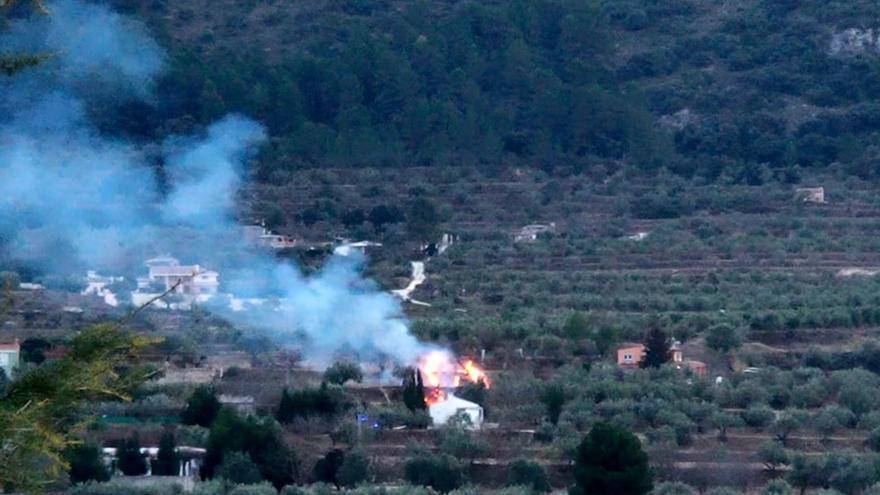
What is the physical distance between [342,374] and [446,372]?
3.83 ft

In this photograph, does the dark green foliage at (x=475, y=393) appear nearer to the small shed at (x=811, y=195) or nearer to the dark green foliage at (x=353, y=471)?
the dark green foliage at (x=353, y=471)

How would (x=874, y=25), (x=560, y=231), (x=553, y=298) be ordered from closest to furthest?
(x=553, y=298)
(x=560, y=231)
(x=874, y=25)

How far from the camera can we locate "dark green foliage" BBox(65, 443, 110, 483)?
15.5 meters

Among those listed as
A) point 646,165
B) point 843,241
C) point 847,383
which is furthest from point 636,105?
point 847,383

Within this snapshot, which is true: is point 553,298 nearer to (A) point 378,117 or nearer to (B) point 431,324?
(B) point 431,324

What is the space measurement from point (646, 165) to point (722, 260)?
254 inches

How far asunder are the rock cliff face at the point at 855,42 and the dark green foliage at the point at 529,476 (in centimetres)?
2417

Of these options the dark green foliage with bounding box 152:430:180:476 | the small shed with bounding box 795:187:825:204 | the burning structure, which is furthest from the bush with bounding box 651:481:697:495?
the small shed with bounding box 795:187:825:204

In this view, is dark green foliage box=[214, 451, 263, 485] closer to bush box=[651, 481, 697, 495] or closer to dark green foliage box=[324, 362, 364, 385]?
bush box=[651, 481, 697, 495]

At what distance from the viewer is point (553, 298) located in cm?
2575

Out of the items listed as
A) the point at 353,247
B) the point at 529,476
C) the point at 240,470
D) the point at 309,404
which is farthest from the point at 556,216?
the point at 240,470

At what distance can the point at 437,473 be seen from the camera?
16.2 meters

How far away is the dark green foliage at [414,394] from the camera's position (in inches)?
750

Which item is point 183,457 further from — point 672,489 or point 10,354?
point 672,489
